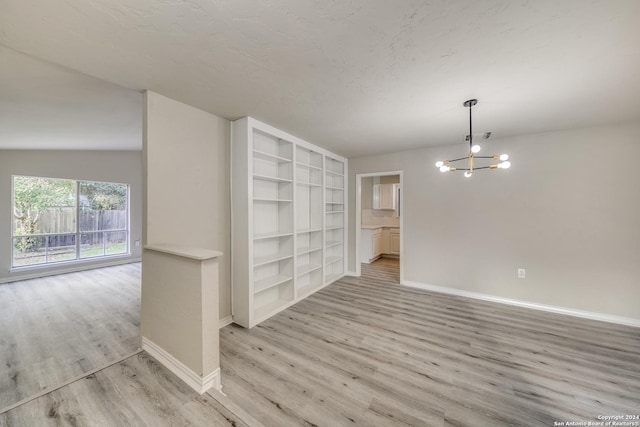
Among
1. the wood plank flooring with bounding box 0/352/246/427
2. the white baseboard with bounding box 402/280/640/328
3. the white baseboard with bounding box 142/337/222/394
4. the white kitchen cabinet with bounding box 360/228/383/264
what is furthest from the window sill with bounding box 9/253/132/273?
the white baseboard with bounding box 402/280/640/328

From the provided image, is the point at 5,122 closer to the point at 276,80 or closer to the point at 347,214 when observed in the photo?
the point at 276,80

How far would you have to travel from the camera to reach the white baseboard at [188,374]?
170cm

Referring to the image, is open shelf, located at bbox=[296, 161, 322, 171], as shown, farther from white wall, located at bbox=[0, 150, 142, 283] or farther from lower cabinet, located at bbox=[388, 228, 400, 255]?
white wall, located at bbox=[0, 150, 142, 283]

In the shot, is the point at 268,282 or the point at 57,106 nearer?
the point at 57,106

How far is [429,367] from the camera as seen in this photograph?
2023 millimetres

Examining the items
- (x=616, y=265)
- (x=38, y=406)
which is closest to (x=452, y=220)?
(x=616, y=265)

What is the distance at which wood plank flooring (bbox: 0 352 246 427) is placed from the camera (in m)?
1.43

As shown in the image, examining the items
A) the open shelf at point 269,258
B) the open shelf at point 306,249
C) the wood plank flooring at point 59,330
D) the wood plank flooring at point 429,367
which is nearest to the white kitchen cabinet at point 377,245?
the open shelf at point 306,249

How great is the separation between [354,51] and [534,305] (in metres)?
4.11

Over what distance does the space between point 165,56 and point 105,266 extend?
6.20 m

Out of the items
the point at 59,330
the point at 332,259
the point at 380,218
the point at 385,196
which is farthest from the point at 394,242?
the point at 59,330

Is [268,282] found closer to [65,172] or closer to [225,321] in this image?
[225,321]

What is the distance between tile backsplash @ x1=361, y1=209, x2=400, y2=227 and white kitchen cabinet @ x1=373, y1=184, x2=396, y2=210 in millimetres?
371

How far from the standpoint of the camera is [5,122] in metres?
2.92
